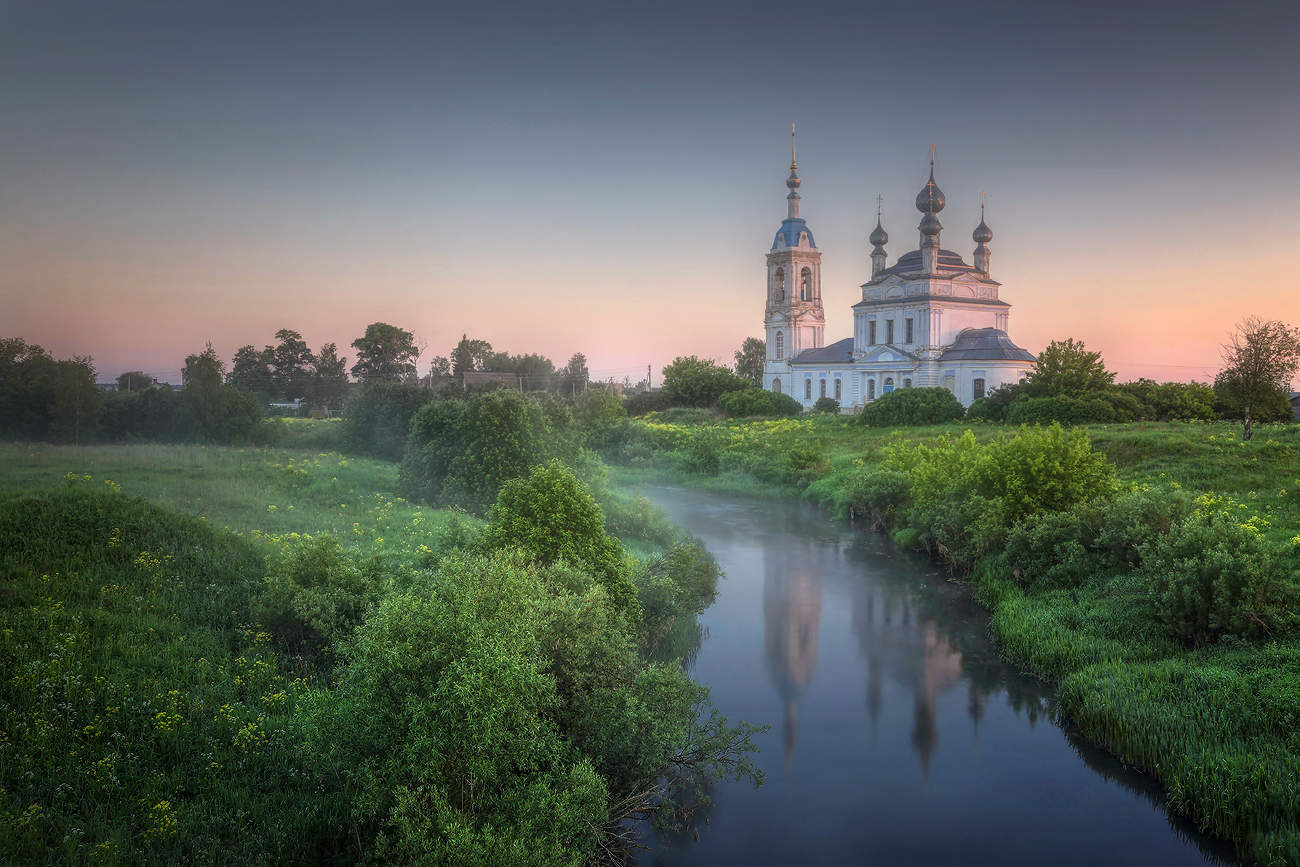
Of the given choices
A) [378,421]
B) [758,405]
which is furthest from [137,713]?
[758,405]

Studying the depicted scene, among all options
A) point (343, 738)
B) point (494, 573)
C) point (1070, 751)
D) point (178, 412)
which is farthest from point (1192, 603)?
point (178, 412)

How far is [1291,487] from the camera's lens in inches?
750

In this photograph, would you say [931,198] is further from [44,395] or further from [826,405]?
[44,395]

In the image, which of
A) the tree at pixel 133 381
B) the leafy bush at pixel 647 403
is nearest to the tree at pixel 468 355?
the leafy bush at pixel 647 403

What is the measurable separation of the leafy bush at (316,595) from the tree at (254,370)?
24.5 m

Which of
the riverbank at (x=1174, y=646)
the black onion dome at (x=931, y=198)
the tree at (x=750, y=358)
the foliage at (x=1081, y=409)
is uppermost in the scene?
the black onion dome at (x=931, y=198)

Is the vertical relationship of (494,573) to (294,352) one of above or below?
below

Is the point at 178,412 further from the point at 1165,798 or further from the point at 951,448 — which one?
the point at 1165,798

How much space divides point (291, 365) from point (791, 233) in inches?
1806

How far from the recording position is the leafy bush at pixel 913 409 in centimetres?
4534

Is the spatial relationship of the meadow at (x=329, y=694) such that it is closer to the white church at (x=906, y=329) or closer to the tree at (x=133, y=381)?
the tree at (x=133, y=381)

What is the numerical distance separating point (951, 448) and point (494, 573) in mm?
19095

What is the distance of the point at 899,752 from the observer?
12.2 metres

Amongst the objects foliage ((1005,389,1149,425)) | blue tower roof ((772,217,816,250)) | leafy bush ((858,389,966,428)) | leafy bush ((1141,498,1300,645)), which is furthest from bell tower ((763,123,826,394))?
leafy bush ((1141,498,1300,645))
